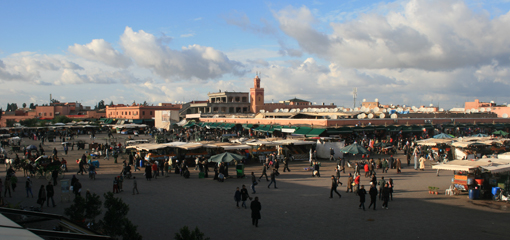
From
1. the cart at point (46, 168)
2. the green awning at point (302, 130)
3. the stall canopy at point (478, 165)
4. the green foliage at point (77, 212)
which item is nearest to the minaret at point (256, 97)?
the green awning at point (302, 130)

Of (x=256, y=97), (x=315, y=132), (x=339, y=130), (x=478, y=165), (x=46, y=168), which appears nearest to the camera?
(x=478, y=165)

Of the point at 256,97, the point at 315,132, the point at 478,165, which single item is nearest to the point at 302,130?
the point at 315,132

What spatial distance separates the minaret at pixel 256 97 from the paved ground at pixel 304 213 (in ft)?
187

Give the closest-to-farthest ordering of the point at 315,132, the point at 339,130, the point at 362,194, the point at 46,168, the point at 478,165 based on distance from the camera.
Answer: the point at 362,194 < the point at 478,165 < the point at 46,168 < the point at 315,132 < the point at 339,130

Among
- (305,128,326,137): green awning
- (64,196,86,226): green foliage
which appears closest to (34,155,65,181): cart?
(64,196,86,226): green foliage

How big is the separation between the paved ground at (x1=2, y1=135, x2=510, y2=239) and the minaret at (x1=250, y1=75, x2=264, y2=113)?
187ft

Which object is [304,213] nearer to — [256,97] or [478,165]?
[478,165]

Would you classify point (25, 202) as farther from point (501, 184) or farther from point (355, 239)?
point (501, 184)

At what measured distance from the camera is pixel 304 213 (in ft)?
37.6

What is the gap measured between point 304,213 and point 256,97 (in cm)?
6277

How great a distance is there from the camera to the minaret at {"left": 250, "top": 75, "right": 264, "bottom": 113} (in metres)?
73.6

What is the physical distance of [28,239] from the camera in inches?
152

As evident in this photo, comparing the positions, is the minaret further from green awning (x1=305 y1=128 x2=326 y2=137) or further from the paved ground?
the paved ground

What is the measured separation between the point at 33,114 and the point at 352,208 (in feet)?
296
